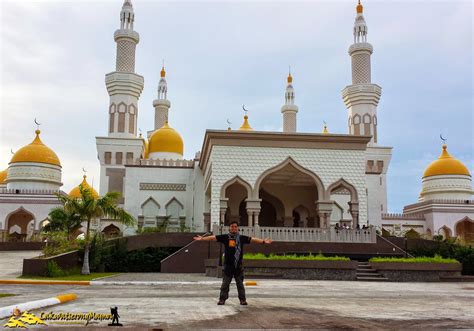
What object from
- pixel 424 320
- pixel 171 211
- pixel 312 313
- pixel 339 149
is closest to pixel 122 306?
pixel 312 313

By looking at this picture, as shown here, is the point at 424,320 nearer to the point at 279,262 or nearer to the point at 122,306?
the point at 122,306

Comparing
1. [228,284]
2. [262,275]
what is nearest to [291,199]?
[262,275]

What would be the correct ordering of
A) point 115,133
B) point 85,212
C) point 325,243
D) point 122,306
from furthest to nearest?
point 115,133
point 325,243
point 85,212
point 122,306

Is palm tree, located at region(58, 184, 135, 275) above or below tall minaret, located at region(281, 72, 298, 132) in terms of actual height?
below

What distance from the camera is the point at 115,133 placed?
37219mm

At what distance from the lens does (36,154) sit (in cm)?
Result: 4216

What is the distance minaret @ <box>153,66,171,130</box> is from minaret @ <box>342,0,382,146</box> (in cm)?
1644

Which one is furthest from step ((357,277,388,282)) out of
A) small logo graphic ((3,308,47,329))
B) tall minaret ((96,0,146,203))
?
tall minaret ((96,0,146,203))

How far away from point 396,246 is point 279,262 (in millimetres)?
7896

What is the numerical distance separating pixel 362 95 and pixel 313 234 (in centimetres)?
1882

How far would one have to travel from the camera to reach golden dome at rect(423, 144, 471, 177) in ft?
141

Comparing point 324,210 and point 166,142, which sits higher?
point 166,142

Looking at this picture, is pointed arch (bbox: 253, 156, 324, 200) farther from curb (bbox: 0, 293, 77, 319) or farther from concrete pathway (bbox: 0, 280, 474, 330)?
curb (bbox: 0, 293, 77, 319)

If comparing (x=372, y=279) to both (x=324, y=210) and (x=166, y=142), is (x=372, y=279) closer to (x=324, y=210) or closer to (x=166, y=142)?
(x=324, y=210)
